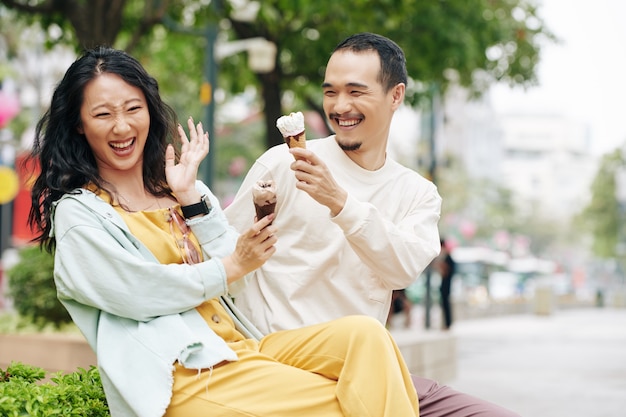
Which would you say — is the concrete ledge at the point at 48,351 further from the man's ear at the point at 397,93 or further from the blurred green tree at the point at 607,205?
the blurred green tree at the point at 607,205

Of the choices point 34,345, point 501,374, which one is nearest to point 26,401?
point 34,345

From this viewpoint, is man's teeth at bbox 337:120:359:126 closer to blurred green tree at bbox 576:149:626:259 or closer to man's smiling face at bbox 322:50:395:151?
man's smiling face at bbox 322:50:395:151

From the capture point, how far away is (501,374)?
12.8 meters

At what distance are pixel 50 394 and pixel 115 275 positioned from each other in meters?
0.48

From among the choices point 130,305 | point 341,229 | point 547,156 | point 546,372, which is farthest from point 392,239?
point 547,156

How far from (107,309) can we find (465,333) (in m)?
21.4

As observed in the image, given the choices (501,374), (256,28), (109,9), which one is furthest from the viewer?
(256,28)

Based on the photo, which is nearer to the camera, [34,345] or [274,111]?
[34,345]

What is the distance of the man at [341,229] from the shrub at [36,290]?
6.32 m

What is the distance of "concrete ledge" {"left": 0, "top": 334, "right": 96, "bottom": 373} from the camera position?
8.13m

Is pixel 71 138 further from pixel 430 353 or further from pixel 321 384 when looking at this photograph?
pixel 430 353

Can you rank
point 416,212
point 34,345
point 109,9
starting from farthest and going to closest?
point 109,9, point 34,345, point 416,212

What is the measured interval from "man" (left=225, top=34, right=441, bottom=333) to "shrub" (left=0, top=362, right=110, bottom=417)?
551mm

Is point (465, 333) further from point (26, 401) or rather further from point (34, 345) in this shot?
point (26, 401)
